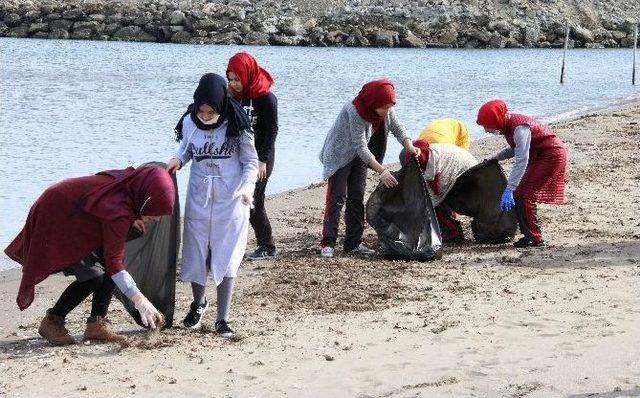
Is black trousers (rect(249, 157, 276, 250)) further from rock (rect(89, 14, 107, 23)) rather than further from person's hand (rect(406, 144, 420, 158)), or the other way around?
rock (rect(89, 14, 107, 23))

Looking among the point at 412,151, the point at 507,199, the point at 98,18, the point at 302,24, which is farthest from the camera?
the point at 302,24

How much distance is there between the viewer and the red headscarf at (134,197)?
6.30 meters

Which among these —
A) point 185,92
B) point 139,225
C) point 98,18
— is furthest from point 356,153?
point 98,18

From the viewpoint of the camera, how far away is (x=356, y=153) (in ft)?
30.1

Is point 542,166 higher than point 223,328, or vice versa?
point 542,166

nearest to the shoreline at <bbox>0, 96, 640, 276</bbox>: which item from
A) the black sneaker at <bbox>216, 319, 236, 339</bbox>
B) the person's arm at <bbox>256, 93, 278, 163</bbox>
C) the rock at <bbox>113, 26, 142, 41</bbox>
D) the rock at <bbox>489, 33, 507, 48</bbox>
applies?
the person's arm at <bbox>256, 93, 278, 163</bbox>

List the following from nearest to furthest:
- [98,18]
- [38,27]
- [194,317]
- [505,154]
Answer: [194,317] → [505,154] → [98,18] → [38,27]

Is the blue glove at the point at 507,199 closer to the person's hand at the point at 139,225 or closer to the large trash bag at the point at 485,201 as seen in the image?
the large trash bag at the point at 485,201

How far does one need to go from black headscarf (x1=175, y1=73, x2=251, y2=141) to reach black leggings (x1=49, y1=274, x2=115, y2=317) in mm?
1032

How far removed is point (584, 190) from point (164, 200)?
24.0ft

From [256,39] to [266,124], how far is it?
56562 millimetres

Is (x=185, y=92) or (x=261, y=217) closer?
(x=261, y=217)

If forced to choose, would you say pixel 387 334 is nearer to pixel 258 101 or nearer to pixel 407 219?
pixel 258 101

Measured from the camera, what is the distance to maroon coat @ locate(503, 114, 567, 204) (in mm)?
9523
